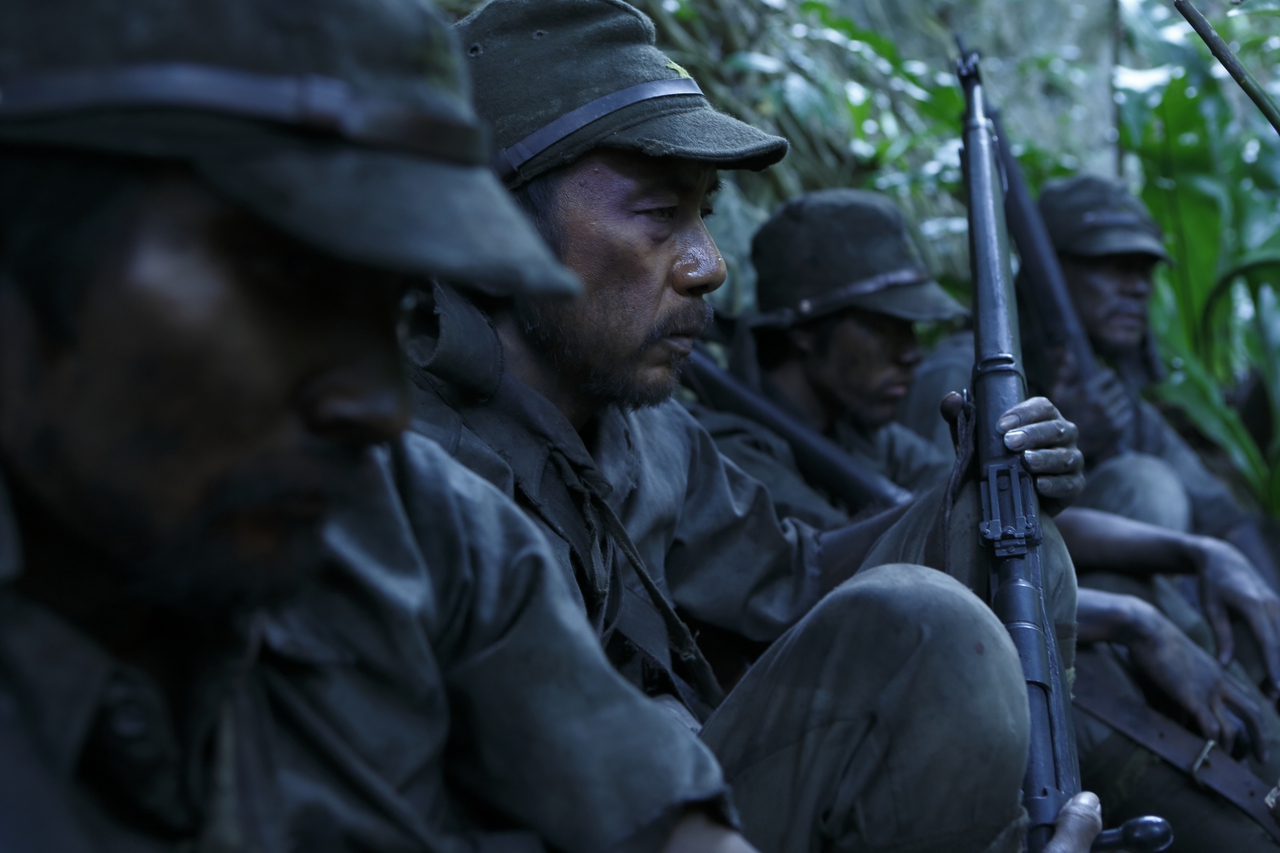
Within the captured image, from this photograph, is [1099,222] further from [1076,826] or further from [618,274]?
[1076,826]

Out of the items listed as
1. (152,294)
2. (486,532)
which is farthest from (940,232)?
(152,294)

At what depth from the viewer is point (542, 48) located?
241 cm

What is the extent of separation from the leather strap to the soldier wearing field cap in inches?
49.6

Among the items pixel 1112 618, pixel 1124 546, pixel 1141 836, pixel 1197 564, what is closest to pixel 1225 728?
pixel 1112 618

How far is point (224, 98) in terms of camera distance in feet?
3.24

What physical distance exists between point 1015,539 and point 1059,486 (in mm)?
164

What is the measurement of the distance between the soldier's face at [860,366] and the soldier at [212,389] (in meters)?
2.98

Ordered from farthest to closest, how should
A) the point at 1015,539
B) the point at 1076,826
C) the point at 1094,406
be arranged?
the point at 1094,406 < the point at 1015,539 < the point at 1076,826

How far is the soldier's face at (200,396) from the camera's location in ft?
3.33

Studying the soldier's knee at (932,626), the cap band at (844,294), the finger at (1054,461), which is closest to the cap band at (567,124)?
the finger at (1054,461)

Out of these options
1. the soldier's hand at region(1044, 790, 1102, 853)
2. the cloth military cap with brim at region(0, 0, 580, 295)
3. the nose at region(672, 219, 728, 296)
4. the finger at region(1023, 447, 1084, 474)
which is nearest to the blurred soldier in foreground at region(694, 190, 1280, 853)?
the finger at region(1023, 447, 1084, 474)

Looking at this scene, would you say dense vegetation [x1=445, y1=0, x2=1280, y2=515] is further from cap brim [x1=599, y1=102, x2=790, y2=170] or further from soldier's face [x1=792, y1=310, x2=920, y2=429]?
cap brim [x1=599, y1=102, x2=790, y2=170]

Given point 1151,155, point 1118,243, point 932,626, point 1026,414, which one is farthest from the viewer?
point 1151,155

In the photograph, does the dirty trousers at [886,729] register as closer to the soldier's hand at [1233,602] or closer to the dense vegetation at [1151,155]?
the soldier's hand at [1233,602]
